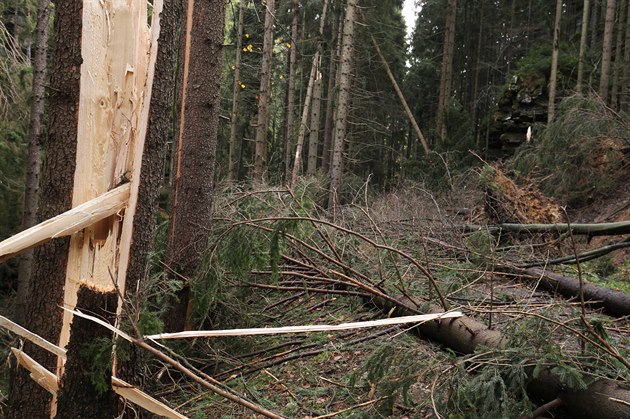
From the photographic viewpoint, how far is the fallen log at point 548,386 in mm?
2248

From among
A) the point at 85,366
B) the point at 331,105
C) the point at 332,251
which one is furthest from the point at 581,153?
the point at 331,105

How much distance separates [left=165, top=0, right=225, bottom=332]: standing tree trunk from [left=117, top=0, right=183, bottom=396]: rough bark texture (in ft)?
6.39

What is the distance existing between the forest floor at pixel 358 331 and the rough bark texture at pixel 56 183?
58cm

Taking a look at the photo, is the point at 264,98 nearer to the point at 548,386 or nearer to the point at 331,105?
the point at 331,105

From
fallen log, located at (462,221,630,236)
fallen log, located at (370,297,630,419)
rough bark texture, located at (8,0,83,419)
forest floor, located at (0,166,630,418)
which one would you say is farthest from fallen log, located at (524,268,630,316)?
rough bark texture, located at (8,0,83,419)

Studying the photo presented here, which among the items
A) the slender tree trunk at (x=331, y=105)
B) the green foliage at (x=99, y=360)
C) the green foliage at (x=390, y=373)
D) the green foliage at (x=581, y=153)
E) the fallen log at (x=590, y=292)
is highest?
the slender tree trunk at (x=331, y=105)

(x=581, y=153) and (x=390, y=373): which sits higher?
(x=581, y=153)

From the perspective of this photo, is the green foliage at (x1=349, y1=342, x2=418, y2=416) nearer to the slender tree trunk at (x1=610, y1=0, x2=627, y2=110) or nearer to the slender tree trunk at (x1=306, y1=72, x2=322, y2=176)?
the slender tree trunk at (x1=610, y1=0, x2=627, y2=110)

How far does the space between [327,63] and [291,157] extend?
5503mm

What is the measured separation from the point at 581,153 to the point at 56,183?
9241 mm

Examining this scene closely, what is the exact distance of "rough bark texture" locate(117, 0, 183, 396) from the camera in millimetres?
2324

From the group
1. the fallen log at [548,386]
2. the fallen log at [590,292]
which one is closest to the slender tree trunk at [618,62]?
the fallen log at [590,292]

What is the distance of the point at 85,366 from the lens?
2.16 m

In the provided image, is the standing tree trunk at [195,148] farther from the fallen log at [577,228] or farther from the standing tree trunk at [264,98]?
the standing tree trunk at [264,98]
